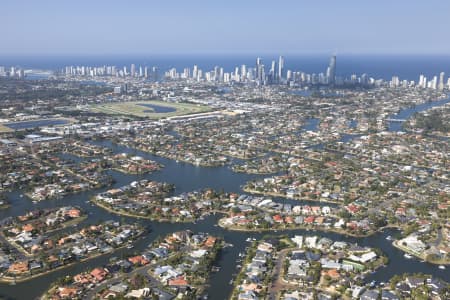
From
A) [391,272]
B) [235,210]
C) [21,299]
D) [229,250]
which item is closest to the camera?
[21,299]

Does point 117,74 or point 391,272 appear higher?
point 117,74

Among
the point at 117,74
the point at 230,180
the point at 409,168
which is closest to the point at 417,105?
the point at 409,168

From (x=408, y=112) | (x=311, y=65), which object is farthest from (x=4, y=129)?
(x=311, y=65)

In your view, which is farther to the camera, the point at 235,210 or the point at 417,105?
the point at 417,105

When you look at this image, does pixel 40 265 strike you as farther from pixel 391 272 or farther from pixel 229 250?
pixel 391 272

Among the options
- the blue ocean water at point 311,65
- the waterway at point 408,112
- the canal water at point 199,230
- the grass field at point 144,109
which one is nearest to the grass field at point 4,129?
the grass field at point 144,109

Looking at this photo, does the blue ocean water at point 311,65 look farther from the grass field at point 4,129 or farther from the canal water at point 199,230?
the grass field at point 4,129

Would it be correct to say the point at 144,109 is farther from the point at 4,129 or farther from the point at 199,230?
the point at 199,230
